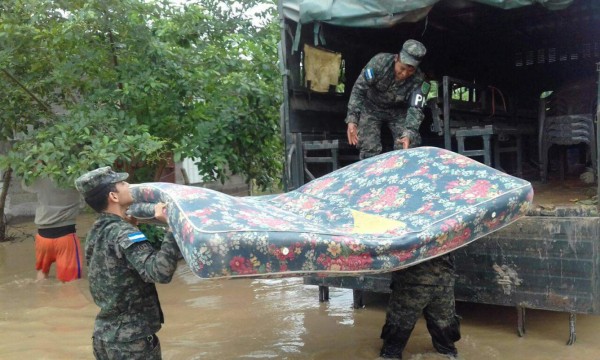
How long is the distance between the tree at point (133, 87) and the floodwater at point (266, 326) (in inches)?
48.4

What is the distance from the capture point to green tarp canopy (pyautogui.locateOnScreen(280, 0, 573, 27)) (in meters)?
4.29

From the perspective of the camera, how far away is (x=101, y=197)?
2785mm

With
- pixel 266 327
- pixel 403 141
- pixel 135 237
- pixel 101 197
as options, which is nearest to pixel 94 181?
pixel 101 197

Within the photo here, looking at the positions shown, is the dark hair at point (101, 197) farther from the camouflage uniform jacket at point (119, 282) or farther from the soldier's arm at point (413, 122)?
the soldier's arm at point (413, 122)

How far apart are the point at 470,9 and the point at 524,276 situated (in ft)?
10.6

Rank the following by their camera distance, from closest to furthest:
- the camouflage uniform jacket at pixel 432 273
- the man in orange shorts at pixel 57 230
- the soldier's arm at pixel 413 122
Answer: the camouflage uniform jacket at pixel 432 273
the soldier's arm at pixel 413 122
the man in orange shorts at pixel 57 230

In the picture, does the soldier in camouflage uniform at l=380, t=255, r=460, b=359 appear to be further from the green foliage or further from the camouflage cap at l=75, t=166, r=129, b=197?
the green foliage

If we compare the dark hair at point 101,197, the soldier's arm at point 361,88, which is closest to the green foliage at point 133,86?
the soldier's arm at point 361,88

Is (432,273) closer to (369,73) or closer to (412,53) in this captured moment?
(412,53)

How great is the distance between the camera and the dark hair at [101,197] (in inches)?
109

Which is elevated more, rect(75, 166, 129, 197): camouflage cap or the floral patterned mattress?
rect(75, 166, 129, 197): camouflage cap

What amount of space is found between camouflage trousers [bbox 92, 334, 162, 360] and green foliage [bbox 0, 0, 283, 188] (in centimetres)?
253

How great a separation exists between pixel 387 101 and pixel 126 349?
10.2ft

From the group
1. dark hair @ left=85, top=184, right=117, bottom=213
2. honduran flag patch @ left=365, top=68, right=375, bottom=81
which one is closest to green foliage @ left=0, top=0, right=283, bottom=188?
honduran flag patch @ left=365, top=68, right=375, bottom=81
